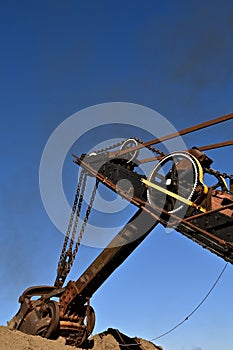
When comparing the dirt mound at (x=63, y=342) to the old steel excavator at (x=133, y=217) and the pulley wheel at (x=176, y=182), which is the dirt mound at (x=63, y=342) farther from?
the pulley wheel at (x=176, y=182)

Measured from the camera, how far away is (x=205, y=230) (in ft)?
20.6

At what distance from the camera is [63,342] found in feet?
28.2

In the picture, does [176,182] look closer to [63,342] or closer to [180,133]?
[180,133]

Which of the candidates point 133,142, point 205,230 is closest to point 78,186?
point 133,142

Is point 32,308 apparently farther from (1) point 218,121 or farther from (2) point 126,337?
(1) point 218,121

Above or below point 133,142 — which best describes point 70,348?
below

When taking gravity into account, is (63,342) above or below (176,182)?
below

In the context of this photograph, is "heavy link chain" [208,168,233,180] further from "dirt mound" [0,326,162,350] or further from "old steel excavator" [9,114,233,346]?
"dirt mound" [0,326,162,350]

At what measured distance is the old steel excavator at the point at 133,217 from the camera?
21.0 ft

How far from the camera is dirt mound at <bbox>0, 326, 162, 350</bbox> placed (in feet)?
24.3

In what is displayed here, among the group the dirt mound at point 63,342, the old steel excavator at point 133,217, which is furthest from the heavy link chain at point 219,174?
the dirt mound at point 63,342

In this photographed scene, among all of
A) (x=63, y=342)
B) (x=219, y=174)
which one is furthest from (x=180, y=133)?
(x=63, y=342)

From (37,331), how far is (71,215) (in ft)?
8.62

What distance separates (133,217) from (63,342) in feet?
9.84
